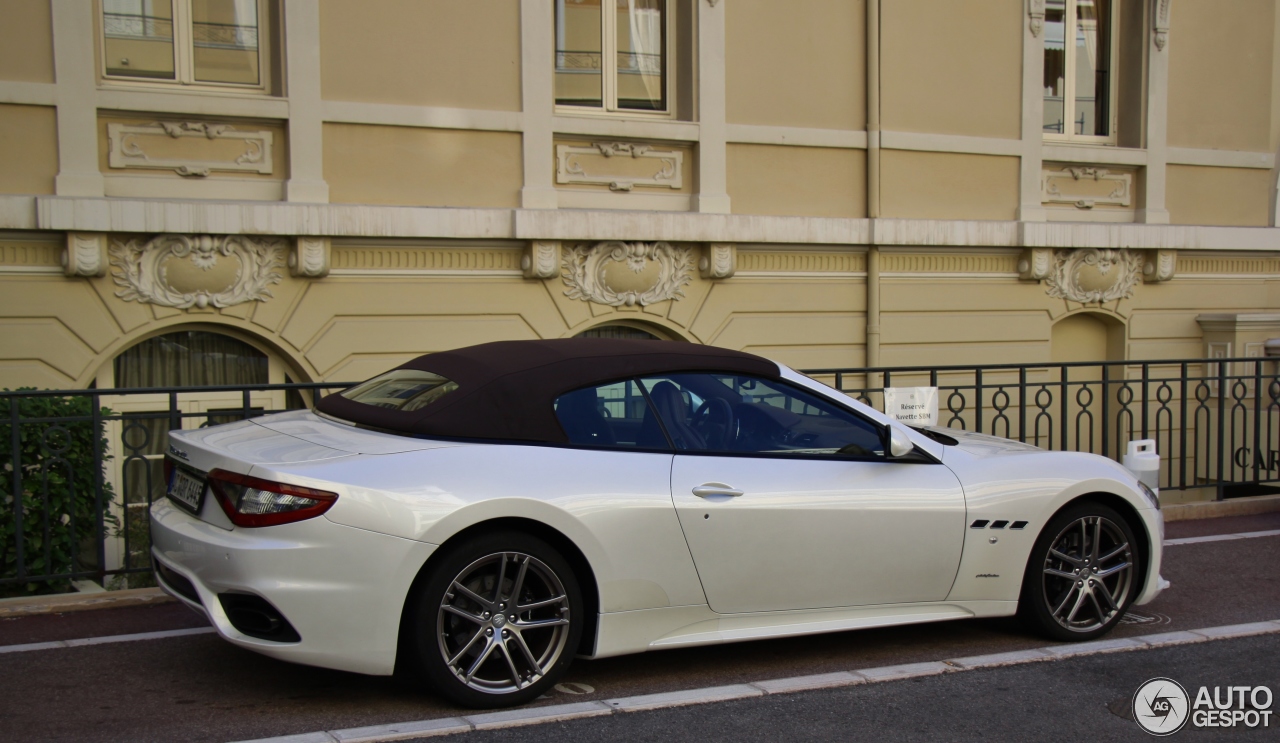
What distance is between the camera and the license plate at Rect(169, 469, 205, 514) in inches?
189

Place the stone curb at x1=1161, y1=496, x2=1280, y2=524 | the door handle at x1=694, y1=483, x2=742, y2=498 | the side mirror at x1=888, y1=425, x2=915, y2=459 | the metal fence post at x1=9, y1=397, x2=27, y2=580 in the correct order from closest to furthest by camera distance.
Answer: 1. the door handle at x1=694, y1=483, x2=742, y2=498
2. the side mirror at x1=888, y1=425, x2=915, y2=459
3. the metal fence post at x1=9, y1=397, x2=27, y2=580
4. the stone curb at x1=1161, y1=496, x2=1280, y2=524

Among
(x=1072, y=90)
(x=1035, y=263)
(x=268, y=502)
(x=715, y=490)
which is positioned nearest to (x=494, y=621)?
(x=268, y=502)

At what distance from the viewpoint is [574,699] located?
4.87 metres

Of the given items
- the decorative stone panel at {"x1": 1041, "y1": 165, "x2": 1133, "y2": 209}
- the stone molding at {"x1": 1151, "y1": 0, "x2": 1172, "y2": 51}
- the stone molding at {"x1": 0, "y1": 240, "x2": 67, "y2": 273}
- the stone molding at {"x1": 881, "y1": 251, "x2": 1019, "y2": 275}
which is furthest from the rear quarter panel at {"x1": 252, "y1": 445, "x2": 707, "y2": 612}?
the stone molding at {"x1": 1151, "y1": 0, "x2": 1172, "y2": 51}

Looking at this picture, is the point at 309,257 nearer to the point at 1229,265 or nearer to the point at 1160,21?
the point at 1160,21

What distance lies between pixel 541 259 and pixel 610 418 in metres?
6.23

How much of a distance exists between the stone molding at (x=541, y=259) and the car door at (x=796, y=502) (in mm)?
5933

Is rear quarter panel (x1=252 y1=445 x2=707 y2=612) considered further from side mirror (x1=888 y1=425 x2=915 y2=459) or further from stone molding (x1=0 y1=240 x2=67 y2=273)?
stone molding (x1=0 y1=240 x2=67 y2=273)

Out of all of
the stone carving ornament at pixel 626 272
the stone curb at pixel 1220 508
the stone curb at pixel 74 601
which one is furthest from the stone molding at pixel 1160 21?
the stone curb at pixel 74 601

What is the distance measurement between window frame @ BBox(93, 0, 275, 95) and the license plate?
6.04 meters

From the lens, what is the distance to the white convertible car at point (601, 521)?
447 cm

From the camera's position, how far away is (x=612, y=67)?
39.4 ft

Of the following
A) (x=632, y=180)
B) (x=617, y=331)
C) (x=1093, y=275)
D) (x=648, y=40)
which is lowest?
(x=617, y=331)

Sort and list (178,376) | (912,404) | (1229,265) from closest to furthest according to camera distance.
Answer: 1. (912,404)
2. (178,376)
3. (1229,265)
